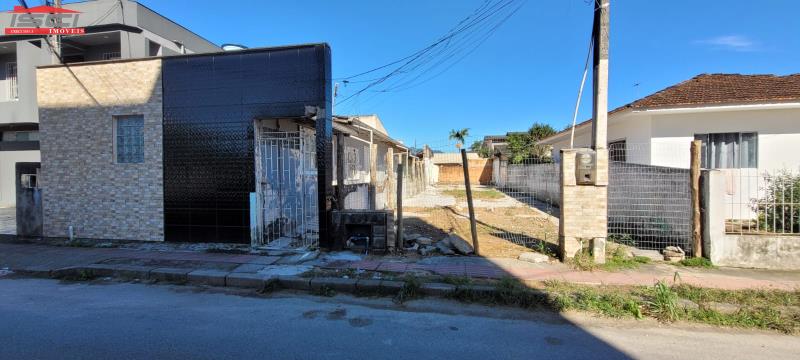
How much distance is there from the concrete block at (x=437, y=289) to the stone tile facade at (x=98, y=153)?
647 cm

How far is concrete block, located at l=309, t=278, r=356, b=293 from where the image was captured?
5.52 meters

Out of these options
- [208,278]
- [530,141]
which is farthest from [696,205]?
[530,141]

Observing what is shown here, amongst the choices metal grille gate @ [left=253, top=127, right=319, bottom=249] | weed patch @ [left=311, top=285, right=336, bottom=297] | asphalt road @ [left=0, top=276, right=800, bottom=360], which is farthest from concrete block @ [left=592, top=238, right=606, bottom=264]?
metal grille gate @ [left=253, top=127, right=319, bottom=249]

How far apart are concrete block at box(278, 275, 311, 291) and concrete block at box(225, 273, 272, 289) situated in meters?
0.21

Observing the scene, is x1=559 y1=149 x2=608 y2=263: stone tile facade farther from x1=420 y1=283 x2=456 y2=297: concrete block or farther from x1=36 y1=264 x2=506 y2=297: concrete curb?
x1=420 y1=283 x2=456 y2=297: concrete block

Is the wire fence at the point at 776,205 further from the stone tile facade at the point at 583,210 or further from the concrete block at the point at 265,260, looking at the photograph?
the concrete block at the point at 265,260

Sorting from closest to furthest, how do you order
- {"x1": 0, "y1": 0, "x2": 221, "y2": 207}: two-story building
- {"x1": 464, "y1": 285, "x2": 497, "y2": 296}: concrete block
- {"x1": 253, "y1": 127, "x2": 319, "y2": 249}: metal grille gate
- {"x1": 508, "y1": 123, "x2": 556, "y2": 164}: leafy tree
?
1. {"x1": 464, "y1": 285, "x2": 497, "y2": 296}: concrete block
2. {"x1": 253, "y1": 127, "x2": 319, "y2": 249}: metal grille gate
3. {"x1": 0, "y1": 0, "x2": 221, "y2": 207}: two-story building
4. {"x1": 508, "y1": 123, "x2": 556, "y2": 164}: leafy tree

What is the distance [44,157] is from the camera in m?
9.09

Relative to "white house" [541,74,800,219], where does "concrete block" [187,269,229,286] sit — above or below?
below

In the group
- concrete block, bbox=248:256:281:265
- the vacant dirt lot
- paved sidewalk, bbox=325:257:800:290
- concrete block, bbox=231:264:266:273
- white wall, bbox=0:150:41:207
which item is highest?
white wall, bbox=0:150:41:207

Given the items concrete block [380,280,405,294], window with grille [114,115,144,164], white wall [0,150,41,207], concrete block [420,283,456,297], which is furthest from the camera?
white wall [0,150,41,207]

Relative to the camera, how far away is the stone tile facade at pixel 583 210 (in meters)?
6.55

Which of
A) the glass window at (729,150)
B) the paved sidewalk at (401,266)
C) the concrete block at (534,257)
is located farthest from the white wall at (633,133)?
the concrete block at (534,257)

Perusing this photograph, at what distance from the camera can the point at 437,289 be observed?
17.4 feet
